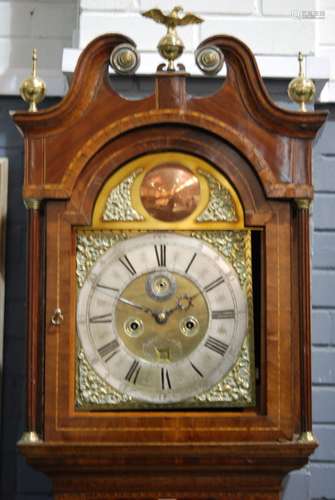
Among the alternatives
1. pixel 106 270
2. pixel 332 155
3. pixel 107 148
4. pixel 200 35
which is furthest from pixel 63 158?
pixel 332 155

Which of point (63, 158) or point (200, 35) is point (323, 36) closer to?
point (200, 35)

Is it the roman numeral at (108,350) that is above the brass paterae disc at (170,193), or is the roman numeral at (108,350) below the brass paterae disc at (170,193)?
below

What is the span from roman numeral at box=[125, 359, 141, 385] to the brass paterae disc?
0.95 ft

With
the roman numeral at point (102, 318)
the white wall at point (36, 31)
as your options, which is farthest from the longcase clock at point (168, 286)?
the white wall at point (36, 31)

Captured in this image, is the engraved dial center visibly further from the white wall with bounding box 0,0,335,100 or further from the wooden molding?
the white wall with bounding box 0,0,335,100

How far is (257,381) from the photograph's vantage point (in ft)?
6.30

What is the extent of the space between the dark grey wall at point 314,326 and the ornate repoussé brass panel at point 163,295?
1.23ft

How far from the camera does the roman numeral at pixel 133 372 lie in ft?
6.26

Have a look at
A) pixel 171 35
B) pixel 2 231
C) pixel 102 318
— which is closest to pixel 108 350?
pixel 102 318

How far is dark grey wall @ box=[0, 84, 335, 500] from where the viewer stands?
222cm

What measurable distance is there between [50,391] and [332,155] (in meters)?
0.89

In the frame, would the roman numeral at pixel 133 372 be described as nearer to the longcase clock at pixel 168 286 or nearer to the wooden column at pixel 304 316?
the longcase clock at pixel 168 286

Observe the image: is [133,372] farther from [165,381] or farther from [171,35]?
[171,35]

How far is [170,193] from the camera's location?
6.37 feet
